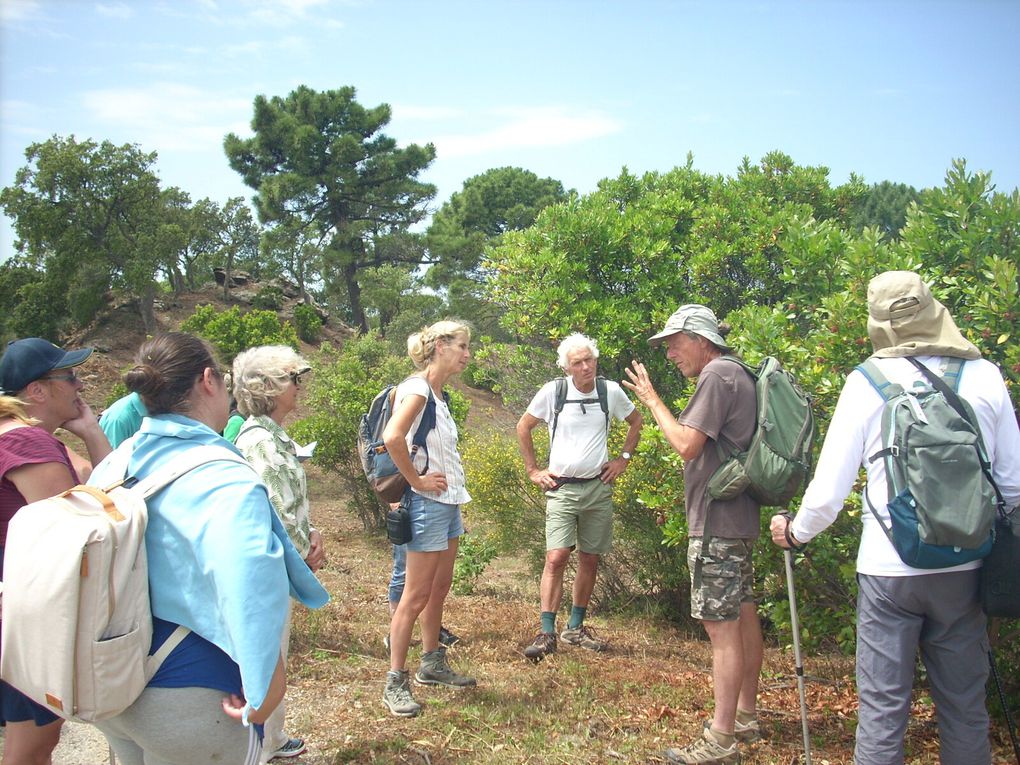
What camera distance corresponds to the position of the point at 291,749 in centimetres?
354

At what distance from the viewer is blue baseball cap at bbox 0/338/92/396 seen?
2.86m

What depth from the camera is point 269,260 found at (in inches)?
1110

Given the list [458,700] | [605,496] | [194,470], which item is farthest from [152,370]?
[605,496]

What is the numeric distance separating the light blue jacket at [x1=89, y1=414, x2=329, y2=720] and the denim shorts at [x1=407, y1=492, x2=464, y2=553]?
6.41ft

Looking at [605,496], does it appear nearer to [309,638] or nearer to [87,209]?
[309,638]

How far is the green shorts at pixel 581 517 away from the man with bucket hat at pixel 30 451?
2830 millimetres

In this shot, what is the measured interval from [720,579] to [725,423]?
0.63m

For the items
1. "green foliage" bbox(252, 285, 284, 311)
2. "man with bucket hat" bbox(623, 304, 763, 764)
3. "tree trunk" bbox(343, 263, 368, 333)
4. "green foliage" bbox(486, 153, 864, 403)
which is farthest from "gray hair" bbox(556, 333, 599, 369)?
"tree trunk" bbox(343, 263, 368, 333)

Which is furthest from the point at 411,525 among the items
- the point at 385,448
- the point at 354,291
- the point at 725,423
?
the point at 354,291

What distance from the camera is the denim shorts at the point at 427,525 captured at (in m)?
3.94

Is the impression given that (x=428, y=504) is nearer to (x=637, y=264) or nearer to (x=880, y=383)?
(x=880, y=383)

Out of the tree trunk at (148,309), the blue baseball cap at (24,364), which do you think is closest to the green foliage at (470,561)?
the blue baseball cap at (24,364)

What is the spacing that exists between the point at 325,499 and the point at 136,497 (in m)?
11.8

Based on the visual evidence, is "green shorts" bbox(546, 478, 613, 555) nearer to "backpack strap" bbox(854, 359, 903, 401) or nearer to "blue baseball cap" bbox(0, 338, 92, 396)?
"backpack strap" bbox(854, 359, 903, 401)
